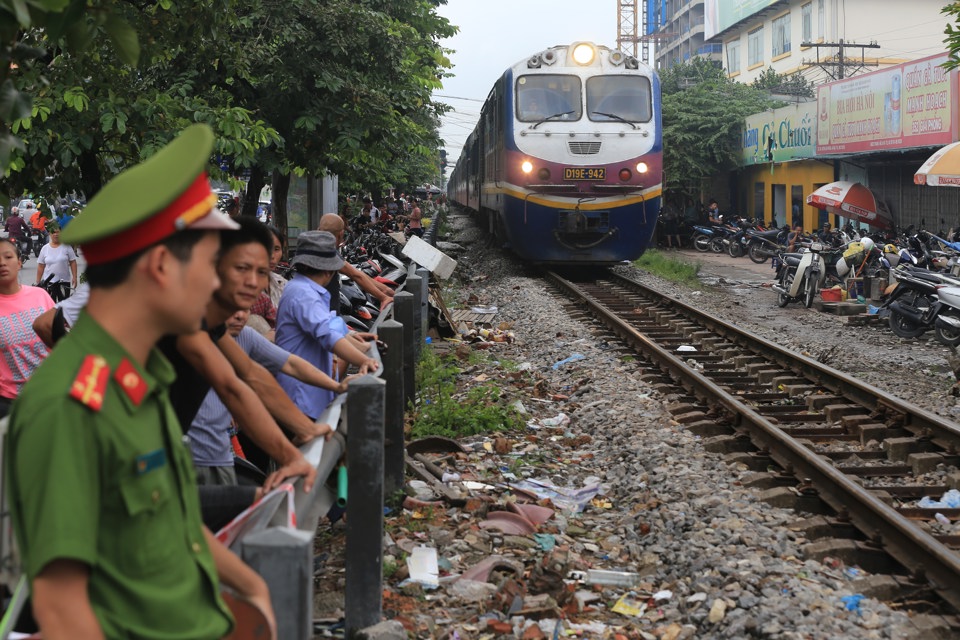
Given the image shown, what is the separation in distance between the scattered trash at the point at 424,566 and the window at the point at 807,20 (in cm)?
4770

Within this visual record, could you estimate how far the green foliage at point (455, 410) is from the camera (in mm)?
8008

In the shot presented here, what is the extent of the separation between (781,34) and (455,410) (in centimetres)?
4899

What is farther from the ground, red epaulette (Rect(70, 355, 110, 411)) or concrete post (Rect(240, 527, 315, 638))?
red epaulette (Rect(70, 355, 110, 411))

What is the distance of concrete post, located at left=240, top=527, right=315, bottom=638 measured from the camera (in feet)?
7.77

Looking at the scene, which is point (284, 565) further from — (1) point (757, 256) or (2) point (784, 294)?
(1) point (757, 256)

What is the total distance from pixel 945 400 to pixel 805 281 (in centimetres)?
731

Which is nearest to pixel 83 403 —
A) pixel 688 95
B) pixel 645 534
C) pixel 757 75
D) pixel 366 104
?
pixel 645 534

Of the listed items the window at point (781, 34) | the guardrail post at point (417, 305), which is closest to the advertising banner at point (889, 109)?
the guardrail post at point (417, 305)

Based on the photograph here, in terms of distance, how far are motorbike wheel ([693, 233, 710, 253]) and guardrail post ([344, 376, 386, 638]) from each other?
26.9 m

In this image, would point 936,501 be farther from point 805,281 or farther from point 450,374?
point 805,281

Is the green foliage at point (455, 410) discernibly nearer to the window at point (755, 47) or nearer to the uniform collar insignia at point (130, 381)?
the uniform collar insignia at point (130, 381)

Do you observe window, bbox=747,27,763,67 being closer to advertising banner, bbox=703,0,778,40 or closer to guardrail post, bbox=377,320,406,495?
→ advertising banner, bbox=703,0,778,40

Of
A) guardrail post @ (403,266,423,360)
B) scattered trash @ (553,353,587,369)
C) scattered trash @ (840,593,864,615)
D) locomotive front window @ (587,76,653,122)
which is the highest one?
locomotive front window @ (587,76,653,122)

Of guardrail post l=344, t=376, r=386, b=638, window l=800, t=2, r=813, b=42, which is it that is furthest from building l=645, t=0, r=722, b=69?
guardrail post l=344, t=376, r=386, b=638
